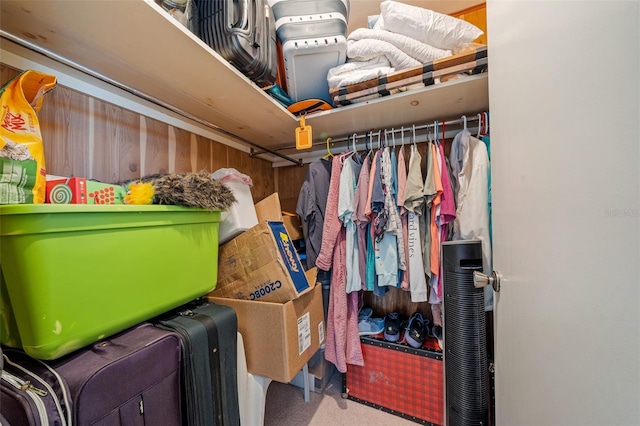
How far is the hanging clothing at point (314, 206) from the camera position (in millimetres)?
→ 1354

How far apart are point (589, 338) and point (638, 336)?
0.07m

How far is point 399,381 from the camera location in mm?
1244

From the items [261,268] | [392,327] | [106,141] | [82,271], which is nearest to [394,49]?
[261,268]

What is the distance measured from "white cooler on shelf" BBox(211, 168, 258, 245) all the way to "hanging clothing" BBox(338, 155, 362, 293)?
47cm

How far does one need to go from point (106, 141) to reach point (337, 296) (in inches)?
48.2

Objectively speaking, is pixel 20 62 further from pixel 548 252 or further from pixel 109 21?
pixel 548 252

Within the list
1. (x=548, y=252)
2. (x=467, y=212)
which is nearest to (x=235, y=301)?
(x=548, y=252)

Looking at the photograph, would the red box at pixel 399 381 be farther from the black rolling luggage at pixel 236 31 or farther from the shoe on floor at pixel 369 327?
the black rolling luggage at pixel 236 31

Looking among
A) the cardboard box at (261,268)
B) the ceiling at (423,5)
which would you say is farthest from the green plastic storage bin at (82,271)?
the ceiling at (423,5)

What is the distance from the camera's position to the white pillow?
39.7 inches

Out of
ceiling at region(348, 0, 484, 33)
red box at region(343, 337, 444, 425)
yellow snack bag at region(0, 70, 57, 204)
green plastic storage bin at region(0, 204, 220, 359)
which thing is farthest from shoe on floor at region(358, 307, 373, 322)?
ceiling at region(348, 0, 484, 33)

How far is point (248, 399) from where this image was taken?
2.85 ft

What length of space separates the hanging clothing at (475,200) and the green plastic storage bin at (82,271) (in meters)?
1.14

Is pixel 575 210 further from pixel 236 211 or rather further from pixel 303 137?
pixel 303 137
